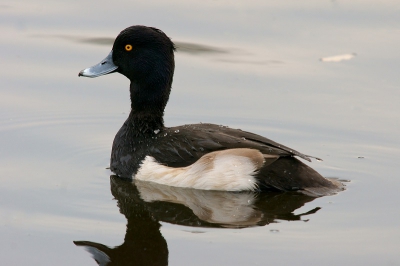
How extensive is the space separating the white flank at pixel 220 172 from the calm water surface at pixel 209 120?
4.9 inches

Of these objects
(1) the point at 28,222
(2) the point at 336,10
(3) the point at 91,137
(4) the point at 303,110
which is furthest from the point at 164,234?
(2) the point at 336,10

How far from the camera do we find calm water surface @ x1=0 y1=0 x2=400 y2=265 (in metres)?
7.38

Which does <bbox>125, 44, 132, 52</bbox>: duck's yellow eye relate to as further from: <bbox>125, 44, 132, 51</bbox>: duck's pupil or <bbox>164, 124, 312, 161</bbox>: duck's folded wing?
<bbox>164, 124, 312, 161</bbox>: duck's folded wing

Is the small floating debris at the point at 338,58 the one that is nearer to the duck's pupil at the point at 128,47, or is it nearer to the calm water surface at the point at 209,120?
the calm water surface at the point at 209,120

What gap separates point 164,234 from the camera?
7.58 metres

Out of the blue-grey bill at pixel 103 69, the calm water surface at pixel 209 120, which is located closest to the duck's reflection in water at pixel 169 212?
the calm water surface at pixel 209 120

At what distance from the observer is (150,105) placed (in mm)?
9453

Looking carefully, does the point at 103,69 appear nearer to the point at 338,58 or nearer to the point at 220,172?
the point at 220,172

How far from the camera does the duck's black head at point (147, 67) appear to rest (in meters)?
9.35

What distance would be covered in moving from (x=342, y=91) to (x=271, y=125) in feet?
4.63

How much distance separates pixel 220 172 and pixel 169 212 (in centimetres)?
82

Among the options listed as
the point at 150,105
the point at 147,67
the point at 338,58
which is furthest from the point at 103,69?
the point at 338,58

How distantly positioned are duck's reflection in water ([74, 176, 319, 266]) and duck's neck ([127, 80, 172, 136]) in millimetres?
680

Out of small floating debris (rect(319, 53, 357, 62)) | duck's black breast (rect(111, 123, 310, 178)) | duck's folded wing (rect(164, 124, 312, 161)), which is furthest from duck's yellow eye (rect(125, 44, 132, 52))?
small floating debris (rect(319, 53, 357, 62))
